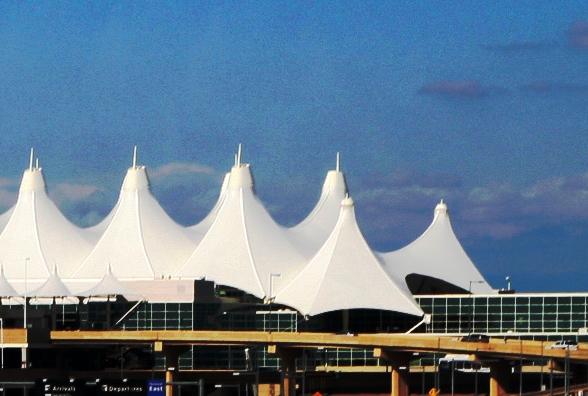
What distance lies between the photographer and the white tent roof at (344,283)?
102562 mm

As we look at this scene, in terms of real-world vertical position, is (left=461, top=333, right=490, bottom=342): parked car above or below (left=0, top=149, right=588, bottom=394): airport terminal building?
below

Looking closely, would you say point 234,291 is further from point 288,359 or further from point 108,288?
point 288,359

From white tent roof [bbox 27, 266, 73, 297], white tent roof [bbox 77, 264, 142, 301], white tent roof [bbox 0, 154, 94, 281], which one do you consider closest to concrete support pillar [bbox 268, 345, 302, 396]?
white tent roof [bbox 77, 264, 142, 301]

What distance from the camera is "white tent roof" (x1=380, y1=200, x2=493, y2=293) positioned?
11219 centimetres

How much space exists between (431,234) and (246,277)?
50.2ft

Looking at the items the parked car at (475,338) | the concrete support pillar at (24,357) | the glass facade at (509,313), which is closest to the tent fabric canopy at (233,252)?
the glass facade at (509,313)

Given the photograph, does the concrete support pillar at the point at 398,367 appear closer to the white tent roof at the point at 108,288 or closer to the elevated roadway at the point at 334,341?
the elevated roadway at the point at 334,341

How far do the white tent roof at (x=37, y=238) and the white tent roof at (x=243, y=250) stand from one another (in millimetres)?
8650

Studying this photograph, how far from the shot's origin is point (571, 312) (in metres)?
102

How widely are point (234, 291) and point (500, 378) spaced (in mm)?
24908

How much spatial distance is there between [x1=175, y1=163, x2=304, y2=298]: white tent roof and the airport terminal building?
86mm

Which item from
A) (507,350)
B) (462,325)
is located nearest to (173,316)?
(462,325)

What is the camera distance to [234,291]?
10838 centimetres

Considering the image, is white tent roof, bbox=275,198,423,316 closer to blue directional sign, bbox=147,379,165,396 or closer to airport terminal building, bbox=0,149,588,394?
airport terminal building, bbox=0,149,588,394
